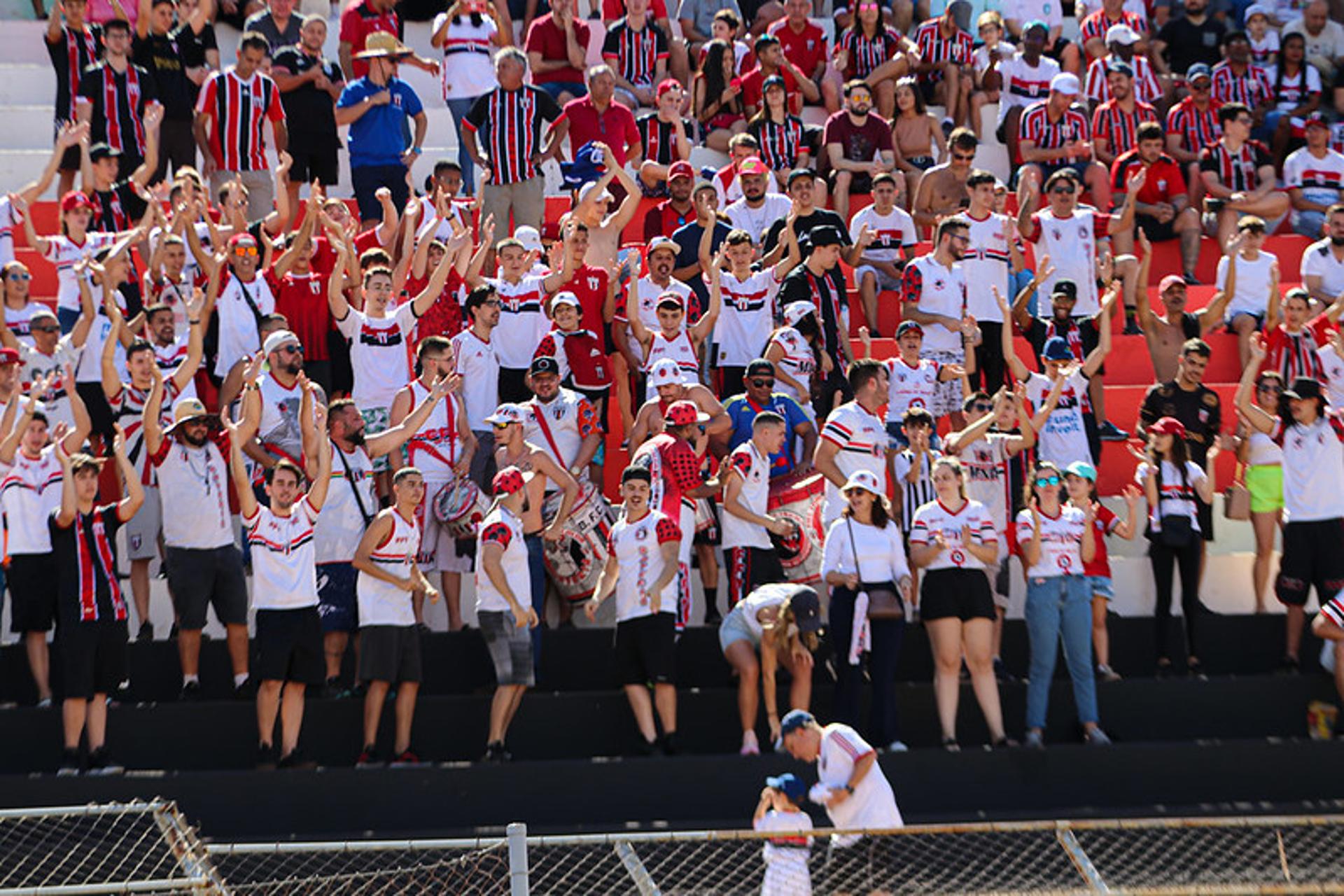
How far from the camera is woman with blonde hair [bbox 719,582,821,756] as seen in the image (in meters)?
10.5

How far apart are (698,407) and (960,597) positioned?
2022 millimetres

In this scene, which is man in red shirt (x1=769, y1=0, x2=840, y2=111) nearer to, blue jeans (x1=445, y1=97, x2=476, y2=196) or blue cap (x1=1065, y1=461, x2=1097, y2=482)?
blue jeans (x1=445, y1=97, x2=476, y2=196)

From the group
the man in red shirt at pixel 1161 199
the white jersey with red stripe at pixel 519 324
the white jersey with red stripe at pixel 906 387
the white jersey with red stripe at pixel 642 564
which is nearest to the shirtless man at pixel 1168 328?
the man in red shirt at pixel 1161 199

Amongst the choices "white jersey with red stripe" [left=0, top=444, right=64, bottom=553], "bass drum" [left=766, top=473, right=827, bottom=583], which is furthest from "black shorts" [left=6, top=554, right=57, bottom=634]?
"bass drum" [left=766, top=473, right=827, bottom=583]

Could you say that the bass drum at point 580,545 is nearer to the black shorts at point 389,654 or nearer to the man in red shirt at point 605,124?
the black shorts at point 389,654

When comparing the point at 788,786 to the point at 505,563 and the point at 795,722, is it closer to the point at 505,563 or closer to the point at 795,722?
the point at 795,722

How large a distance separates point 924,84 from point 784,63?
1.70m

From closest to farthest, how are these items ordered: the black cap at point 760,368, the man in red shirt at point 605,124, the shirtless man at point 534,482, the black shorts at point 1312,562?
the shirtless man at point 534,482
the black shorts at point 1312,562
the black cap at point 760,368
the man in red shirt at point 605,124

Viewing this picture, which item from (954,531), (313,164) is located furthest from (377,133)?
(954,531)

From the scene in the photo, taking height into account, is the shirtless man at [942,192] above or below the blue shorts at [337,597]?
above

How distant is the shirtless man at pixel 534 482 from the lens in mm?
11195

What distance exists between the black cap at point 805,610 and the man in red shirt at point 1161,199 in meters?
7.02

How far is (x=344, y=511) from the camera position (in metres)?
11.1

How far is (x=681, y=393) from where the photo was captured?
11977mm
